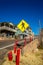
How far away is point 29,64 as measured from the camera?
→ 1347cm

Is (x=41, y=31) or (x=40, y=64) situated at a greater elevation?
(x=41, y=31)

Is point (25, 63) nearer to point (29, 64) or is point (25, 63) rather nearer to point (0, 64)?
point (29, 64)

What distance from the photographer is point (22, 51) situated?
15.8 metres

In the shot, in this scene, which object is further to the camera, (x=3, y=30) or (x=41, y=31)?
(x=3, y=30)

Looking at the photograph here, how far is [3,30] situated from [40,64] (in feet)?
241

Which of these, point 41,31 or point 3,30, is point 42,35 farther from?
point 3,30

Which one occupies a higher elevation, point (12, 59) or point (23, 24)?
point (23, 24)

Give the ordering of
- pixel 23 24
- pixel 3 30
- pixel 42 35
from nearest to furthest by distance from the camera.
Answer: pixel 23 24 → pixel 42 35 → pixel 3 30

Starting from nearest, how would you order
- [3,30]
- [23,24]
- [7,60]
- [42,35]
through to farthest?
[7,60] → [23,24] → [42,35] → [3,30]

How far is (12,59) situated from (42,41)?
25.2 meters

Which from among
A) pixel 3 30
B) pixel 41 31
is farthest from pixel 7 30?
pixel 41 31

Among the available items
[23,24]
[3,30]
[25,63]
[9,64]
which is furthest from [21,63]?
[3,30]

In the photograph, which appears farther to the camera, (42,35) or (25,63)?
(42,35)

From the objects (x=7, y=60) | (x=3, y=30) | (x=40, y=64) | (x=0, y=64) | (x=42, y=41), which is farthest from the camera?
(x=3, y=30)
